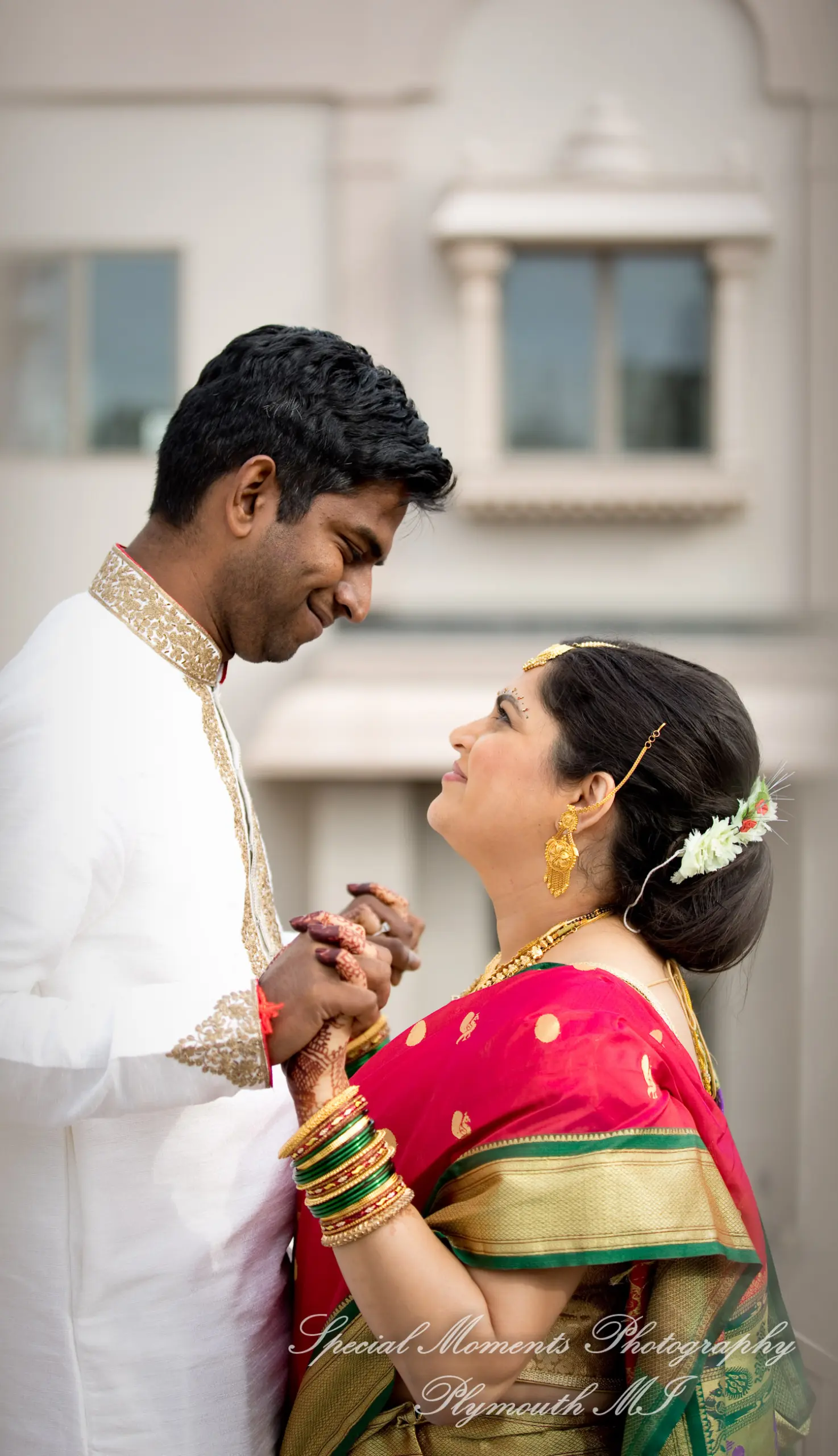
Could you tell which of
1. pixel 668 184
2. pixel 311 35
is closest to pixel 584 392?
pixel 668 184

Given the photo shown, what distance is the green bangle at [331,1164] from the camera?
1.25 metres

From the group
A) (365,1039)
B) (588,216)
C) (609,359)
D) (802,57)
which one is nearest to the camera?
(365,1039)

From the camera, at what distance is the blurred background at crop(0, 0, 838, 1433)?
4.69 meters

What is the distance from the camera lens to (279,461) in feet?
5.03

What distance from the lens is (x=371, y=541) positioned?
1616 mm

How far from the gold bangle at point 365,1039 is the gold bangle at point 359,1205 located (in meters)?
0.54

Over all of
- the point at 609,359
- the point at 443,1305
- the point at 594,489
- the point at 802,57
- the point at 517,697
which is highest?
the point at 802,57

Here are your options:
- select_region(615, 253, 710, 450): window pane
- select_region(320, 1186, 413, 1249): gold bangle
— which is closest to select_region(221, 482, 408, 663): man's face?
select_region(320, 1186, 413, 1249): gold bangle

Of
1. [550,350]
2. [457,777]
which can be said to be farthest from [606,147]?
[457,777]

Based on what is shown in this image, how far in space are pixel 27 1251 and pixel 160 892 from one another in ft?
1.34

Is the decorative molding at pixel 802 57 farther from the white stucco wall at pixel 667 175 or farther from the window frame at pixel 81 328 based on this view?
the window frame at pixel 81 328

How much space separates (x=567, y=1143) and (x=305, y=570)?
73cm

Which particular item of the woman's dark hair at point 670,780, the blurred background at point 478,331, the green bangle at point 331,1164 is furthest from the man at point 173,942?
the blurred background at point 478,331

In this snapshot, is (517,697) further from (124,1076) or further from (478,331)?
(478,331)
